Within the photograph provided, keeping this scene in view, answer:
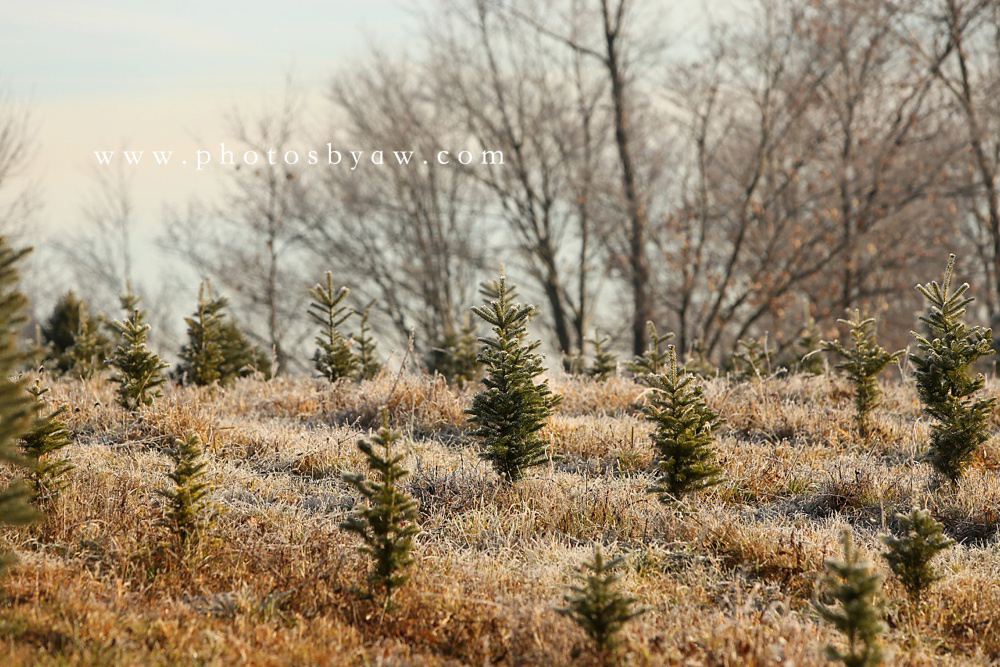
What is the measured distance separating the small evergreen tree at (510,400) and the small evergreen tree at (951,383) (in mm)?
2614

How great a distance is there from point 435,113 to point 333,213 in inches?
197

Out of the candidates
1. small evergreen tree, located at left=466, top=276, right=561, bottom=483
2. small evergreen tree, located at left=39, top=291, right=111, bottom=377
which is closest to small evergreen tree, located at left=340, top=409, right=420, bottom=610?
small evergreen tree, located at left=466, top=276, right=561, bottom=483

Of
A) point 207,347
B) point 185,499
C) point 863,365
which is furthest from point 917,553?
point 207,347

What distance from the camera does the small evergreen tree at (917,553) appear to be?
175 inches

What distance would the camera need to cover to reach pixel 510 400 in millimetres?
5762

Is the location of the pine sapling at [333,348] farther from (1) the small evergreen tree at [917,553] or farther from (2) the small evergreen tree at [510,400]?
(1) the small evergreen tree at [917,553]

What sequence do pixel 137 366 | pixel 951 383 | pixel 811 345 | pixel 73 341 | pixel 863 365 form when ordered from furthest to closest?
pixel 73 341
pixel 811 345
pixel 137 366
pixel 863 365
pixel 951 383

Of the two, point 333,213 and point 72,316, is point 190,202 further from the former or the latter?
point 72,316

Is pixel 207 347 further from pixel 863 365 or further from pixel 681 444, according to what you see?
pixel 863 365

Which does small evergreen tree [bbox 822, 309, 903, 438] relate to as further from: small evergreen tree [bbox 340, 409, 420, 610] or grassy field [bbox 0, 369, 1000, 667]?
small evergreen tree [bbox 340, 409, 420, 610]


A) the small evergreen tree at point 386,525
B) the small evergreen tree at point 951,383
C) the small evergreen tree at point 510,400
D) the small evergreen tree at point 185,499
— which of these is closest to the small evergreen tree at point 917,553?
the small evergreen tree at point 951,383

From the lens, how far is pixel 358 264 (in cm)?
2800

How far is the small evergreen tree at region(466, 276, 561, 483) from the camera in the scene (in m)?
5.75

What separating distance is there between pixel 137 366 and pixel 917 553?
589 centimetres
